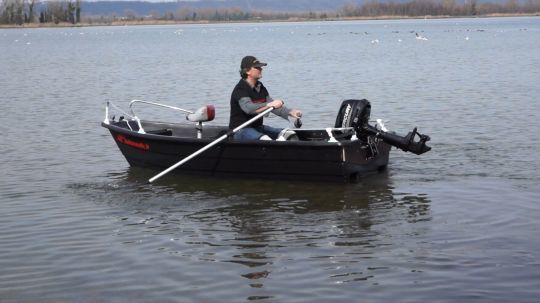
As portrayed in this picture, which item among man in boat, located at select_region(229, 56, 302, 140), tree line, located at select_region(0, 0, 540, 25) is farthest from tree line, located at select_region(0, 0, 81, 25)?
man in boat, located at select_region(229, 56, 302, 140)

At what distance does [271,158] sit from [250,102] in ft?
2.46

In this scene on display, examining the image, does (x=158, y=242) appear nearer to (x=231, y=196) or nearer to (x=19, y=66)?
(x=231, y=196)

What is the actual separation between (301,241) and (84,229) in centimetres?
242

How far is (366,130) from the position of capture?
1211 centimetres

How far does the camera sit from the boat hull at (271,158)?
11.8 meters

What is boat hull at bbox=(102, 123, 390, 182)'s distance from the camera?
38.6 feet

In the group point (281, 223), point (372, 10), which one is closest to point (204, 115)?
point (281, 223)

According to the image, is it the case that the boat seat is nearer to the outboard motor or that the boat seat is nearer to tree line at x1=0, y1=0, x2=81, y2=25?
the outboard motor

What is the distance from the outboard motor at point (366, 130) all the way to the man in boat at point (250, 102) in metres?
0.61

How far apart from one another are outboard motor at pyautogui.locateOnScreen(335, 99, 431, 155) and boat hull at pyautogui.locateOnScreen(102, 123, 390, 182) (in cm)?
20

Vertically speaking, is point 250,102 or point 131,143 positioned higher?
point 250,102

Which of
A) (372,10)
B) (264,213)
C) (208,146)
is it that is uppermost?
(208,146)

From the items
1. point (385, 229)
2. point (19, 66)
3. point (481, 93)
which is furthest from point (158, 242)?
point (19, 66)

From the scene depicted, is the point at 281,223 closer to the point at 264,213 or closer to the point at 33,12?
the point at 264,213
